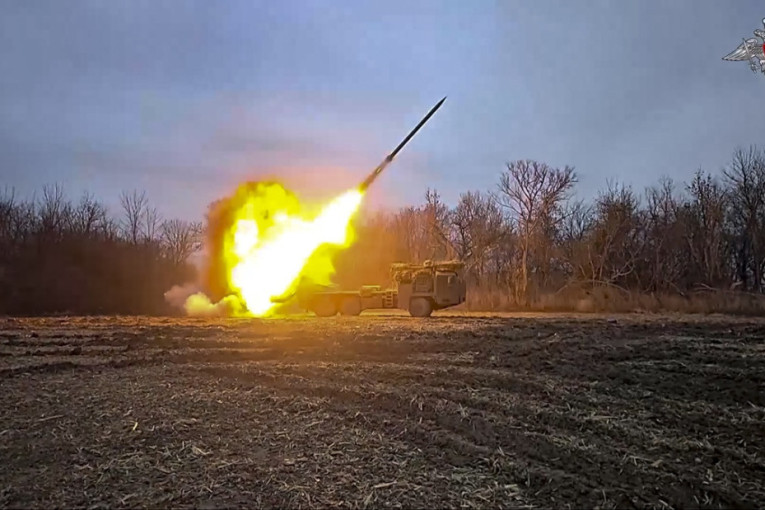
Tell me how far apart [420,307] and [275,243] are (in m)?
6.97

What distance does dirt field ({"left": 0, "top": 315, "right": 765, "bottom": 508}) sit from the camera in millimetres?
5848

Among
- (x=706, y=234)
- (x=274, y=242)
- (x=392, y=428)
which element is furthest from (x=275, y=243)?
(x=706, y=234)

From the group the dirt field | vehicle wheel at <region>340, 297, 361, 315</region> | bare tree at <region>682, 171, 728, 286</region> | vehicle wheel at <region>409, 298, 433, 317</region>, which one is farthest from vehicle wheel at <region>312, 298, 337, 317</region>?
bare tree at <region>682, 171, 728, 286</region>

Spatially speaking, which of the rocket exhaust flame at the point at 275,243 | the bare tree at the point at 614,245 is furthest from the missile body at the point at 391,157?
the bare tree at the point at 614,245

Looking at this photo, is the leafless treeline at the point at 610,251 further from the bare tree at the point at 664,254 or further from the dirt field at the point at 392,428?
the dirt field at the point at 392,428

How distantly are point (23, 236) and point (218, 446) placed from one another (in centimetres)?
4358

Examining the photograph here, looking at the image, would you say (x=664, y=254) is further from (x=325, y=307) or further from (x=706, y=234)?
(x=325, y=307)

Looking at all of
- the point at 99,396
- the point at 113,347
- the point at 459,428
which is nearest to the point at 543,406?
the point at 459,428

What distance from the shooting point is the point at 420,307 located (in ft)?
83.9

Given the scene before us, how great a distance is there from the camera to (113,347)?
49.5ft

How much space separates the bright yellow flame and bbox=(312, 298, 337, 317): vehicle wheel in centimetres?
122

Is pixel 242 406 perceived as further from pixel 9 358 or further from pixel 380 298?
pixel 380 298

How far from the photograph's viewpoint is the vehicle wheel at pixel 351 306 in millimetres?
26656

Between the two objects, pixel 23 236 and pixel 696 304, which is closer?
pixel 696 304
